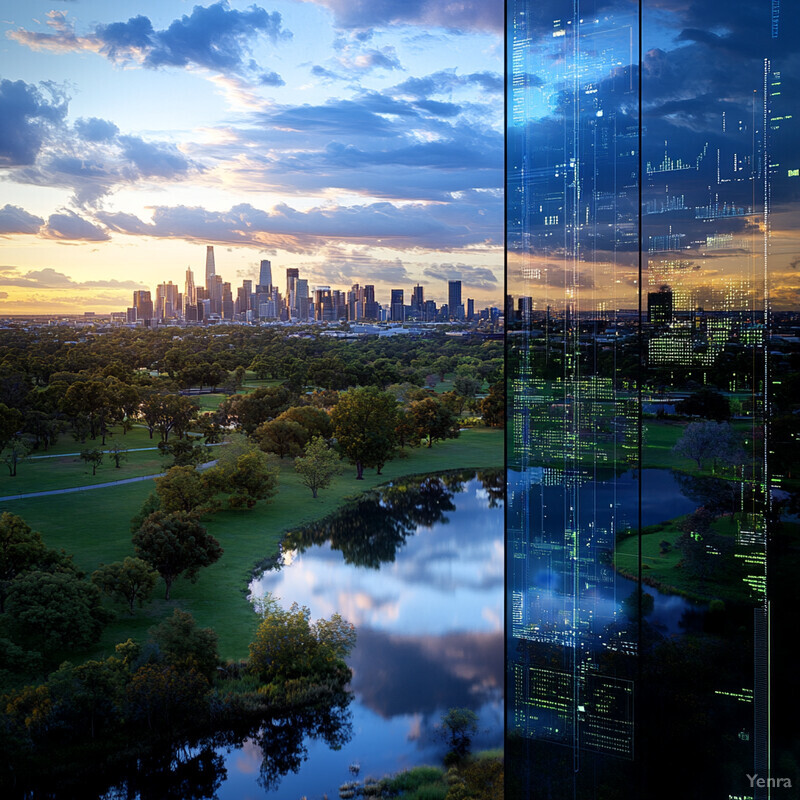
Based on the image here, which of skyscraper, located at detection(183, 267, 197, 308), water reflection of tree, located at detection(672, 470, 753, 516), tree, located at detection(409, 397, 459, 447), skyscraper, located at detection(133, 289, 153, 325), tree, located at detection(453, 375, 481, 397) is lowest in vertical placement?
tree, located at detection(409, 397, 459, 447)

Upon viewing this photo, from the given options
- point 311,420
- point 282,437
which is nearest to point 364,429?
A: point 311,420

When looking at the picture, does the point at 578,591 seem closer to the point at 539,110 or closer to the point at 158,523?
Result: the point at 539,110

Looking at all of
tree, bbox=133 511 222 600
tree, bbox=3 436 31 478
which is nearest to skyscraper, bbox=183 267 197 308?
tree, bbox=3 436 31 478

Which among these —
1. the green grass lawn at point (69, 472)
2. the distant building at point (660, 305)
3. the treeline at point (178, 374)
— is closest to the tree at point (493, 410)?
the treeline at point (178, 374)

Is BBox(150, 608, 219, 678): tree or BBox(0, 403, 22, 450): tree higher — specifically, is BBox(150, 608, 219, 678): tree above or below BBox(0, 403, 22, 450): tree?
below

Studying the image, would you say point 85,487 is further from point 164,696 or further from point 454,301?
point 454,301

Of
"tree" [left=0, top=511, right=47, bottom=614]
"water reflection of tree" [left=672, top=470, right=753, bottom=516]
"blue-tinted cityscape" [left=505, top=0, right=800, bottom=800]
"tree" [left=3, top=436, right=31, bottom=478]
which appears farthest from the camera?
"tree" [left=3, top=436, right=31, bottom=478]

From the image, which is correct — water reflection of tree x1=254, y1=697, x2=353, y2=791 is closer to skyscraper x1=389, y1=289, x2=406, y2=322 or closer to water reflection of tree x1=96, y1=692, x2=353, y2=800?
water reflection of tree x1=96, y1=692, x2=353, y2=800
